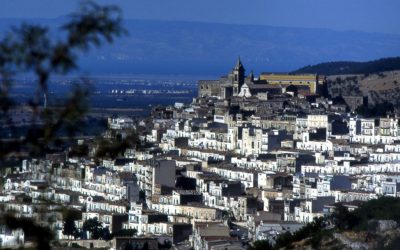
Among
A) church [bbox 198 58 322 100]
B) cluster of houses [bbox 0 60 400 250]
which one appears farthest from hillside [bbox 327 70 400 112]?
cluster of houses [bbox 0 60 400 250]

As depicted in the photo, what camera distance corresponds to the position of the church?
6825 cm

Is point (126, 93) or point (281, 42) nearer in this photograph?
point (126, 93)

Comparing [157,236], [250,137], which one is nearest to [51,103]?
[157,236]

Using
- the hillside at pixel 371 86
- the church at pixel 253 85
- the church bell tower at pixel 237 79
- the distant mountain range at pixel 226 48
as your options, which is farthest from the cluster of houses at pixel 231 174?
the distant mountain range at pixel 226 48

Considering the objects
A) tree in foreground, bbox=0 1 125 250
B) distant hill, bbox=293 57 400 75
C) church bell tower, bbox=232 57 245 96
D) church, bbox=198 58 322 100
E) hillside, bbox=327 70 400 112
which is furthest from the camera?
distant hill, bbox=293 57 400 75

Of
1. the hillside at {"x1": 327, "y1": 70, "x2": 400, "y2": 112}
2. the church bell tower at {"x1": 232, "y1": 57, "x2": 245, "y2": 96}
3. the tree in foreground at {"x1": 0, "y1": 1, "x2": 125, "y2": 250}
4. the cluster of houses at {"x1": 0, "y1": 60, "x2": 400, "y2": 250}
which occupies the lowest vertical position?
the cluster of houses at {"x1": 0, "y1": 60, "x2": 400, "y2": 250}

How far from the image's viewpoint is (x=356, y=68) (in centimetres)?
9375

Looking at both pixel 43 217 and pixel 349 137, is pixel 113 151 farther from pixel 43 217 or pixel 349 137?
pixel 349 137

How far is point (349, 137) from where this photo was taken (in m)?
55.5

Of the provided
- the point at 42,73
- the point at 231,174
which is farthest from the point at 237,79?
the point at 42,73

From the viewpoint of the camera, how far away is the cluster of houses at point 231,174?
39781mm

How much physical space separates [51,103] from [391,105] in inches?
2346

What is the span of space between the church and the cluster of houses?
9.22ft

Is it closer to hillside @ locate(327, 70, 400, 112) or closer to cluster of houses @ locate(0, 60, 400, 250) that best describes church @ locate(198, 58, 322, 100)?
hillside @ locate(327, 70, 400, 112)
